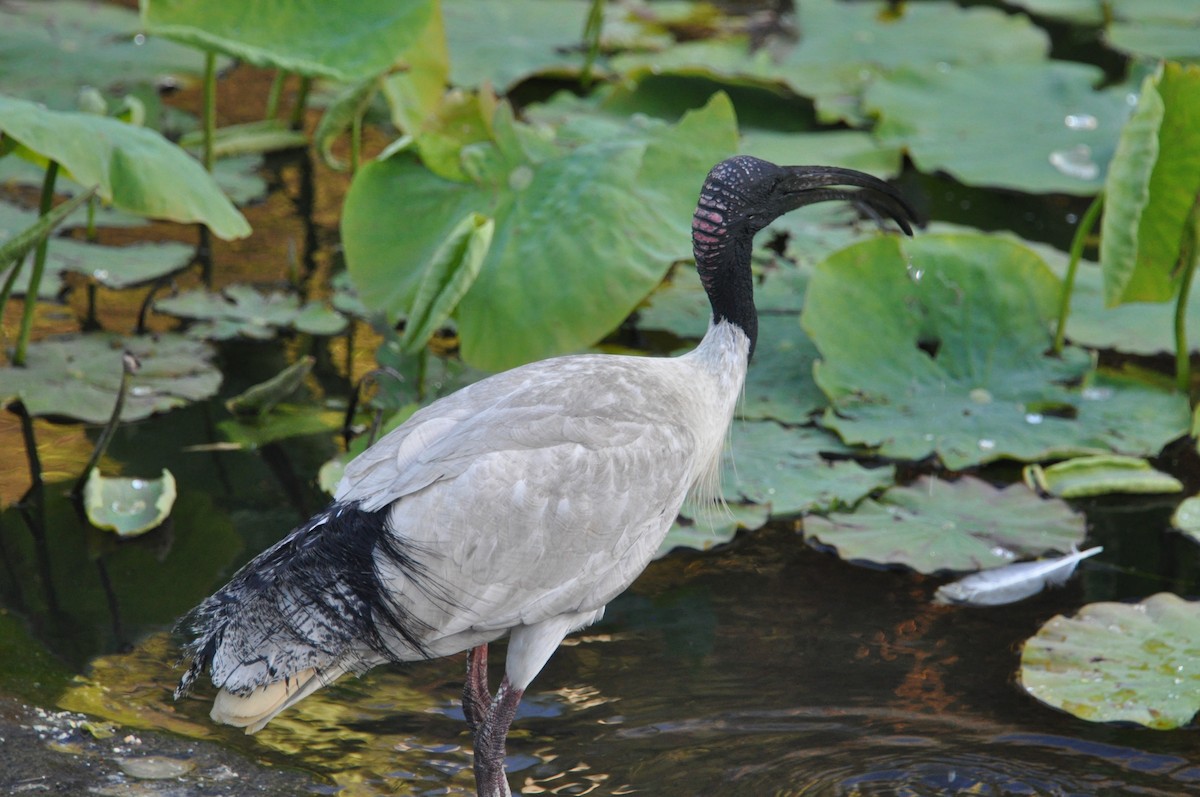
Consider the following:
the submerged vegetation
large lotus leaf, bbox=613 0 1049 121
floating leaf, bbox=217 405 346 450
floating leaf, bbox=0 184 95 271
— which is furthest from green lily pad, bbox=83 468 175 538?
large lotus leaf, bbox=613 0 1049 121

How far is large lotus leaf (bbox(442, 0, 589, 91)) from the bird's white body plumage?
4.61 m

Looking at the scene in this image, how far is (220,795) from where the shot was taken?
11.3 feet

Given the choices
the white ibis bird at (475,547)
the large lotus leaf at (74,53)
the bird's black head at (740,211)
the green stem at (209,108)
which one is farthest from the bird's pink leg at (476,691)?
the large lotus leaf at (74,53)

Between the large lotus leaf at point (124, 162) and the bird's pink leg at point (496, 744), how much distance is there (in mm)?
2178

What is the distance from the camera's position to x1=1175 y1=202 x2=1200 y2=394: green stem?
16.4ft

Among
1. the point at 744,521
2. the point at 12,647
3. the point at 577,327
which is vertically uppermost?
the point at 577,327

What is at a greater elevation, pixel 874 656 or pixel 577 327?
pixel 577 327

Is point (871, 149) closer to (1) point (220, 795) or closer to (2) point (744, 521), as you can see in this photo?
(2) point (744, 521)

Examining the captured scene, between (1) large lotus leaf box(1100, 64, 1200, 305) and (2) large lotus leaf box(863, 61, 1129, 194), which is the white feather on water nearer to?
(1) large lotus leaf box(1100, 64, 1200, 305)

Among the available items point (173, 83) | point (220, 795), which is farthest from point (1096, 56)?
point (220, 795)

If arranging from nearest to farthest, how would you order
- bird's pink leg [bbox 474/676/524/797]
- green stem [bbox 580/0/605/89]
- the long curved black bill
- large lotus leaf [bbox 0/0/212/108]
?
1. bird's pink leg [bbox 474/676/524/797]
2. the long curved black bill
3. large lotus leaf [bbox 0/0/212/108]
4. green stem [bbox 580/0/605/89]

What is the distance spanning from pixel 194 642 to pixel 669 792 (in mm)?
1260

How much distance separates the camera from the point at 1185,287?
516 cm

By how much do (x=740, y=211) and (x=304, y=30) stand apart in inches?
112
